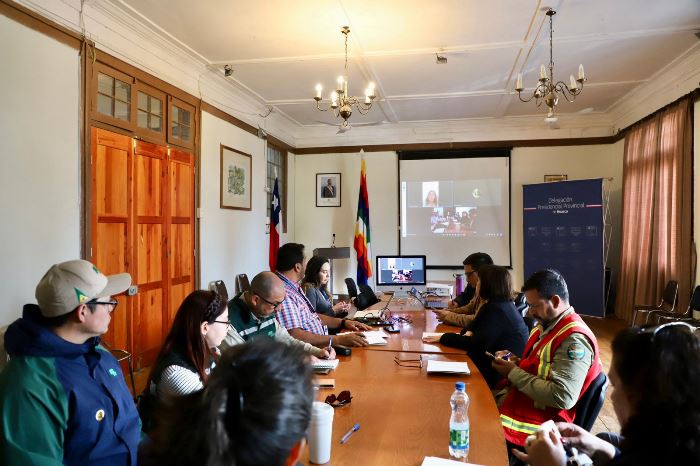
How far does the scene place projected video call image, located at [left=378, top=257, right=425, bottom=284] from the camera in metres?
4.83

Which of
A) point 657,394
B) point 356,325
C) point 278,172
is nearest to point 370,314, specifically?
point 356,325

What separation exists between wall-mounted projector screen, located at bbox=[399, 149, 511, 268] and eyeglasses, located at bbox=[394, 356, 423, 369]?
514 cm

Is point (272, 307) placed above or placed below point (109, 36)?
below

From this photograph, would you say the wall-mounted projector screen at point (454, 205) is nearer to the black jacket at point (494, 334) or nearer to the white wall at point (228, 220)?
the white wall at point (228, 220)

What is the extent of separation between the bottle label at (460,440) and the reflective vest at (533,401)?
605mm

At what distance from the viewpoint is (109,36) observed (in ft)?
11.9

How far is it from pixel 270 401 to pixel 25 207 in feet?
9.98

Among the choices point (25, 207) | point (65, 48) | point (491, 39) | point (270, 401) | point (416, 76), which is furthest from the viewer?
point (416, 76)

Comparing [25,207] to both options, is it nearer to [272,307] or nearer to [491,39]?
[272,307]

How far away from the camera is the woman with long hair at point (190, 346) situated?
1558 millimetres

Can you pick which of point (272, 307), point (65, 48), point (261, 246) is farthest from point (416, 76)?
point (272, 307)

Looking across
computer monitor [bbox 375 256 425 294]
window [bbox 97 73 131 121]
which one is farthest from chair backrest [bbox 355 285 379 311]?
window [bbox 97 73 131 121]

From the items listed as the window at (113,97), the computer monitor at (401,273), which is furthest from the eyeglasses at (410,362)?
the window at (113,97)

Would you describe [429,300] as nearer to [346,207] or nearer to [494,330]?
[494,330]
